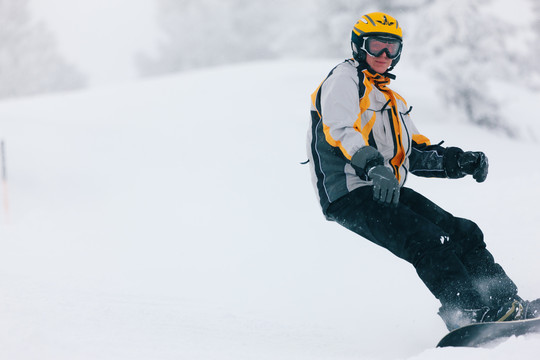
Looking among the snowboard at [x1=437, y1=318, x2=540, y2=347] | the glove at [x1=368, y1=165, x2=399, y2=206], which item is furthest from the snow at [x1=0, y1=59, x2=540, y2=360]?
the glove at [x1=368, y1=165, x2=399, y2=206]

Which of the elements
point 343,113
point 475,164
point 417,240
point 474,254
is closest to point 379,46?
point 343,113

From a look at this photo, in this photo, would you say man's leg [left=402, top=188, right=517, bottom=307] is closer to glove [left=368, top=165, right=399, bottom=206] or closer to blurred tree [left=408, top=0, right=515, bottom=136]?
glove [left=368, top=165, right=399, bottom=206]

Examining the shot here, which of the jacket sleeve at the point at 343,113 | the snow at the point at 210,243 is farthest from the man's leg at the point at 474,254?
the jacket sleeve at the point at 343,113

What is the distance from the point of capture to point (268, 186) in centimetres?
905

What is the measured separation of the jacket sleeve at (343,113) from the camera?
3676 millimetres

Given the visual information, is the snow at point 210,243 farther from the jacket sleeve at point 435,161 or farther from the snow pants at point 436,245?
the jacket sleeve at point 435,161

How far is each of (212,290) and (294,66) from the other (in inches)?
525

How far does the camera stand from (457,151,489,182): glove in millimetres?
4043

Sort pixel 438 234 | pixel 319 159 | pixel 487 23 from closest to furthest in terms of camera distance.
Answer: pixel 438 234 → pixel 319 159 → pixel 487 23

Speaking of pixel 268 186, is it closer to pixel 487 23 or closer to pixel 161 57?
pixel 487 23

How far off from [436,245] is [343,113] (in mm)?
961

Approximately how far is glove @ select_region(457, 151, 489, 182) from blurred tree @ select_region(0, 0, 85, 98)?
100 feet

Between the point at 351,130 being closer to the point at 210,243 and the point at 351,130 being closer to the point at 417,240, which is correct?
the point at 417,240

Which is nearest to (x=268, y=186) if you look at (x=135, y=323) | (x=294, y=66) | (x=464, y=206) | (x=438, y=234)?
(x=464, y=206)
